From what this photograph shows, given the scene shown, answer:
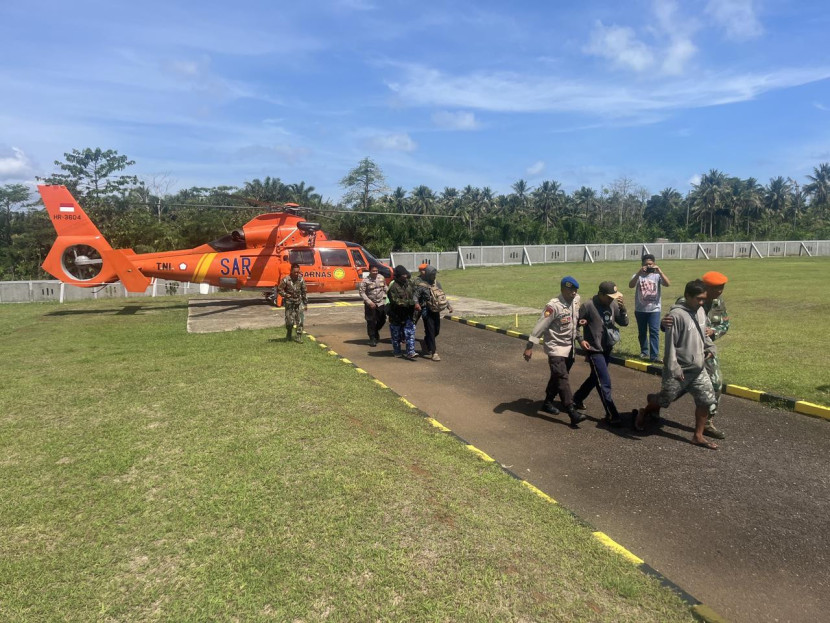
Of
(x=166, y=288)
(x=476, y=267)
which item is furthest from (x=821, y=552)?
(x=476, y=267)

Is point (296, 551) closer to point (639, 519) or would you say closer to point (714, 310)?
point (639, 519)

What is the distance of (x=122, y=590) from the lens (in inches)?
127

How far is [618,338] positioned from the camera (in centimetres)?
641

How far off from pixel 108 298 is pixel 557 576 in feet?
78.5

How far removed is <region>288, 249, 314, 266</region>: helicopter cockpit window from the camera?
1766cm

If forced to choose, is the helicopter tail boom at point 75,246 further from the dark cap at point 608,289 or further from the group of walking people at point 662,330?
the dark cap at point 608,289

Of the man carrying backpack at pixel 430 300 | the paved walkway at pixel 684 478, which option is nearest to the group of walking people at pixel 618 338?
the paved walkway at pixel 684 478

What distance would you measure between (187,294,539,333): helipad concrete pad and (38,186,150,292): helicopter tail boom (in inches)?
89.8

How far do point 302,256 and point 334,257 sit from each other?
3.66ft

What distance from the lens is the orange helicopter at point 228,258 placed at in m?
16.3

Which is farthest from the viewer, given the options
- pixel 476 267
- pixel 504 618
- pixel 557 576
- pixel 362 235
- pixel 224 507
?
pixel 362 235

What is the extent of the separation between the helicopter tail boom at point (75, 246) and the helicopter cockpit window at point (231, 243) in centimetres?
246

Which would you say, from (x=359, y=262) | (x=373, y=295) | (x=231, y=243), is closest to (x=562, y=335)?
(x=373, y=295)

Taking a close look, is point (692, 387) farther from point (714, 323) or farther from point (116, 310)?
point (116, 310)
